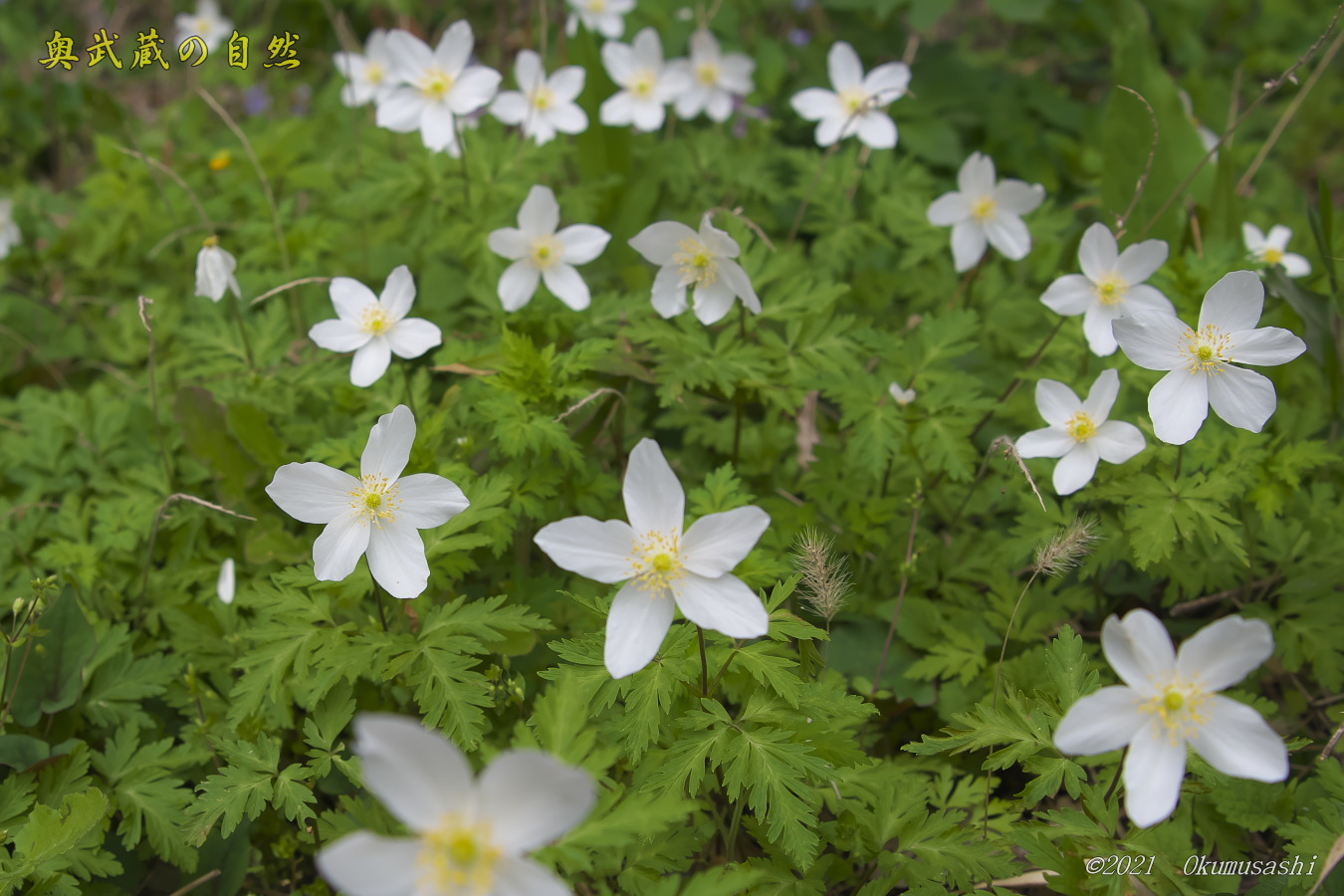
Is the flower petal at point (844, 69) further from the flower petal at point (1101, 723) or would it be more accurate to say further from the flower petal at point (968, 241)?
the flower petal at point (1101, 723)

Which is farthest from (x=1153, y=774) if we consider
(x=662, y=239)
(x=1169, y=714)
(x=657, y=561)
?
(x=662, y=239)

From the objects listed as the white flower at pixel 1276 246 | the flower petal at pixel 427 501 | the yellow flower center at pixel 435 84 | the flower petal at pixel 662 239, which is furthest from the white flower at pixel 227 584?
the white flower at pixel 1276 246

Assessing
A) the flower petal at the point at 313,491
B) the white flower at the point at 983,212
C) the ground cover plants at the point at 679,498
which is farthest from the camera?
the white flower at the point at 983,212

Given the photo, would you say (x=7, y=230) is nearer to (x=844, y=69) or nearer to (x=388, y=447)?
(x=388, y=447)

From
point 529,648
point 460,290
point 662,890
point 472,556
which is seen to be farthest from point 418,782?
point 460,290

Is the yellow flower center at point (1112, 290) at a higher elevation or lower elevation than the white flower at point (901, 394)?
higher

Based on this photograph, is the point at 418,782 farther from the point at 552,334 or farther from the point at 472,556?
the point at 552,334

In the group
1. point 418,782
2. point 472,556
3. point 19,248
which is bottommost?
point 472,556
